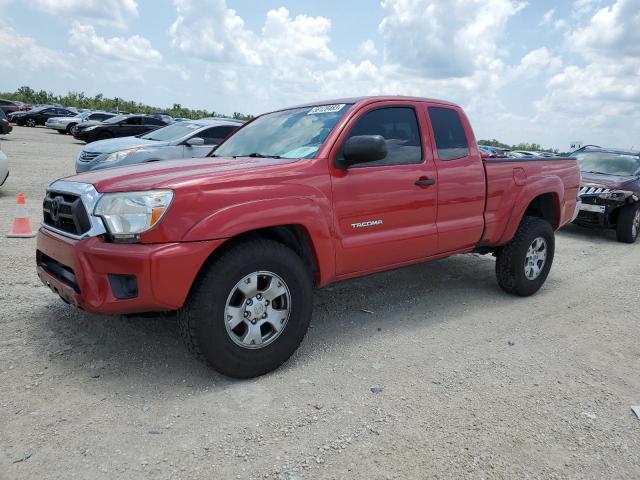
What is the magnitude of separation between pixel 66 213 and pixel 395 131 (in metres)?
2.49

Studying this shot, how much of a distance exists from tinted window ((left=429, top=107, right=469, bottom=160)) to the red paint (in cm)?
7

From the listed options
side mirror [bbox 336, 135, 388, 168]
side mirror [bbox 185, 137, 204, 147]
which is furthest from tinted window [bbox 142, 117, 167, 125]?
side mirror [bbox 336, 135, 388, 168]

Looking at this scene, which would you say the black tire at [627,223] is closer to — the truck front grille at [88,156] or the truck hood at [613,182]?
the truck hood at [613,182]

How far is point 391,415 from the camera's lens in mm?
2893

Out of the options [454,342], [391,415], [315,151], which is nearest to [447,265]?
[454,342]

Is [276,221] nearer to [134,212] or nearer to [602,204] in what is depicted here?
[134,212]

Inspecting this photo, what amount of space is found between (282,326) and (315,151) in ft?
4.08

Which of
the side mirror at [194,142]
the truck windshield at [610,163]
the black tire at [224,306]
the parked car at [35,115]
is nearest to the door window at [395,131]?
the black tire at [224,306]

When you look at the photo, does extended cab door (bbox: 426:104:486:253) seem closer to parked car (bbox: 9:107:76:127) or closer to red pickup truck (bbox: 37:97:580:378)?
red pickup truck (bbox: 37:97:580:378)

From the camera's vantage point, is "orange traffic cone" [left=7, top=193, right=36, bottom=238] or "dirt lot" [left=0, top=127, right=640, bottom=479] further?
"orange traffic cone" [left=7, top=193, right=36, bottom=238]

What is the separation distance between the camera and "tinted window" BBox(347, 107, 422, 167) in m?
3.88

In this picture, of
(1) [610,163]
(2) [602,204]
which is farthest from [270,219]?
(1) [610,163]

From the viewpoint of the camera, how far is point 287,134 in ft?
13.2

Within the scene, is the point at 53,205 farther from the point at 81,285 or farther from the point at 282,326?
the point at 282,326
